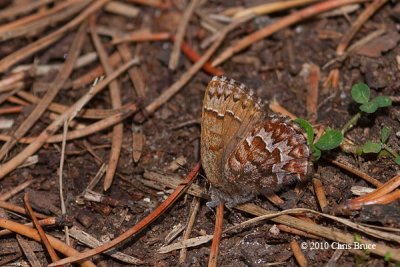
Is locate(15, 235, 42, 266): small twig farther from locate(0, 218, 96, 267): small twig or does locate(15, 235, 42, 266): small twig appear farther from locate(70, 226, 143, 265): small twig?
locate(70, 226, 143, 265): small twig

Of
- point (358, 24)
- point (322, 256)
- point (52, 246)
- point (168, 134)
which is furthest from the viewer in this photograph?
point (358, 24)

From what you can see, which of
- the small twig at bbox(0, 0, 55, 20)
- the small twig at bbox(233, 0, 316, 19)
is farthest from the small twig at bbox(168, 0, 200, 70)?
the small twig at bbox(0, 0, 55, 20)

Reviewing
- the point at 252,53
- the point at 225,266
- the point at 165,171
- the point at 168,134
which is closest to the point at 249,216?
the point at 225,266

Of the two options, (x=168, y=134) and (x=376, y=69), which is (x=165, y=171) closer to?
(x=168, y=134)

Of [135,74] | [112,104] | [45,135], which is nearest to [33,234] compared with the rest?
[45,135]

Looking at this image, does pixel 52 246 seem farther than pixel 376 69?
No

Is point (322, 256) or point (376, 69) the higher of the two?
point (376, 69)
